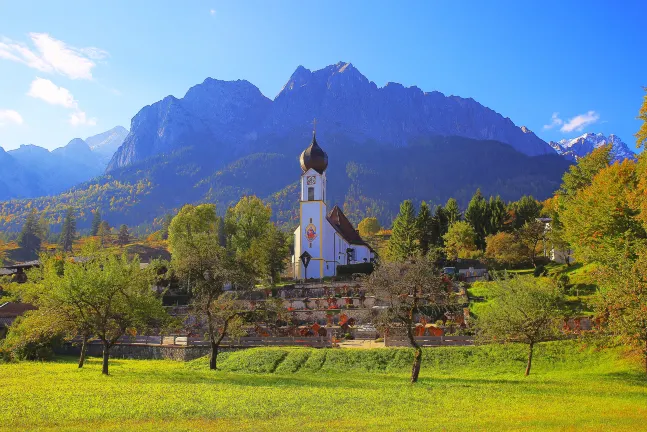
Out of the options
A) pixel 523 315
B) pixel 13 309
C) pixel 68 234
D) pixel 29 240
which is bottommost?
pixel 13 309

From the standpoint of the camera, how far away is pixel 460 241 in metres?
63.5

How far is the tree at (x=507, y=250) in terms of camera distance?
5466cm

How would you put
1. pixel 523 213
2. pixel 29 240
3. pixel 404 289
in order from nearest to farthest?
pixel 404 289 → pixel 523 213 → pixel 29 240

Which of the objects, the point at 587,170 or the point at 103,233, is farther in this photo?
the point at 103,233

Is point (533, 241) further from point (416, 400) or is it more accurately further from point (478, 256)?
point (416, 400)

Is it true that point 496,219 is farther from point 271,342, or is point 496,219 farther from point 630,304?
point 630,304

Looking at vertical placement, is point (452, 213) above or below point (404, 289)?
above

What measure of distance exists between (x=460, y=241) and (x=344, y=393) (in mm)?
46873

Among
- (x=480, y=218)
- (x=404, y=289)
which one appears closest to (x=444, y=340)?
(x=404, y=289)

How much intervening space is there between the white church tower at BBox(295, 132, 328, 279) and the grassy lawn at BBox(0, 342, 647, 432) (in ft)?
108

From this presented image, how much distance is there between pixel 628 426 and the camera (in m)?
13.8

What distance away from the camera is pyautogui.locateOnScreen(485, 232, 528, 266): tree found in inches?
2152

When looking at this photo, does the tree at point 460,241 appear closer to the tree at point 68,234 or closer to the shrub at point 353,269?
the shrub at point 353,269

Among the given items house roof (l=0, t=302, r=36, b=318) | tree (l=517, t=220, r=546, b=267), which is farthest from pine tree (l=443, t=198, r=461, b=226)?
house roof (l=0, t=302, r=36, b=318)
